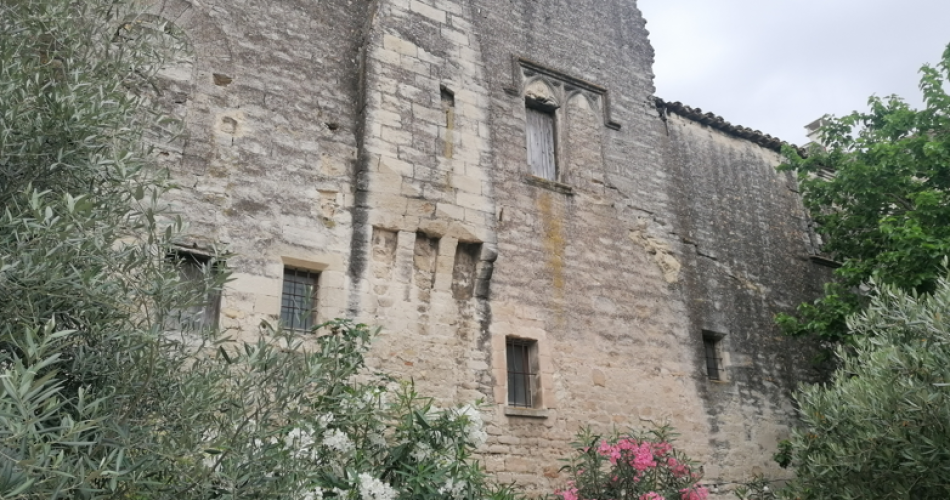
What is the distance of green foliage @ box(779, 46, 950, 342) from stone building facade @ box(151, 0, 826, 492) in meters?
1.23

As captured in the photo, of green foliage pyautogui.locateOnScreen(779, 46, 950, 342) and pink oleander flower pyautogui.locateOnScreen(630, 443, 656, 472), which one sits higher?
green foliage pyautogui.locateOnScreen(779, 46, 950, 342)

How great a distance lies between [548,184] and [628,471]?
12.2 feet

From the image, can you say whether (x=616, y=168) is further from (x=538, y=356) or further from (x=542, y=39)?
(x=538, y=356)

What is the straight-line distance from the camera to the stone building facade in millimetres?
8195

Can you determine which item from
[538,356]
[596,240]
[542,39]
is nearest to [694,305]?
[596,240]

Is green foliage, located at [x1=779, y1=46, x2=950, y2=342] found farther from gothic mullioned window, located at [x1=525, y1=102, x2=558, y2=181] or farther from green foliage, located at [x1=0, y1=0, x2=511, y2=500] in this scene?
green foliage, located at [x1=0, y1=0, x2=511, y2=500]

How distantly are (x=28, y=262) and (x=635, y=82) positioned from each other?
10.1 meters

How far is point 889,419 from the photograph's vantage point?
6.80 metres

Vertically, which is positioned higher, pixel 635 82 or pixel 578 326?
pixel 635 82

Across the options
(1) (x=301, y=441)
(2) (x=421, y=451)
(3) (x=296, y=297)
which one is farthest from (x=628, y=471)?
(1) (x=301, y=441)

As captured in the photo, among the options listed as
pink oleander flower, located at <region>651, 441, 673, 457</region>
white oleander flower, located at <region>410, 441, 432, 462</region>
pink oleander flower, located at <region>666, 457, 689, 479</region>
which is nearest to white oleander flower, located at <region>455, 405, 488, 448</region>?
white oleander flower, located at <region>410, 441, 432, 462</region>

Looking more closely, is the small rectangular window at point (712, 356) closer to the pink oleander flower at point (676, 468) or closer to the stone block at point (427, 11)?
the pink oleander flower at point (676, 468)

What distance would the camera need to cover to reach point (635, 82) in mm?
12219

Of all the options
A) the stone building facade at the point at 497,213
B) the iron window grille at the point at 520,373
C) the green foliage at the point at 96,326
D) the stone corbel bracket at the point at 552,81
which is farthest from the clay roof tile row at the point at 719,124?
the green foliage at the point at 96,326
